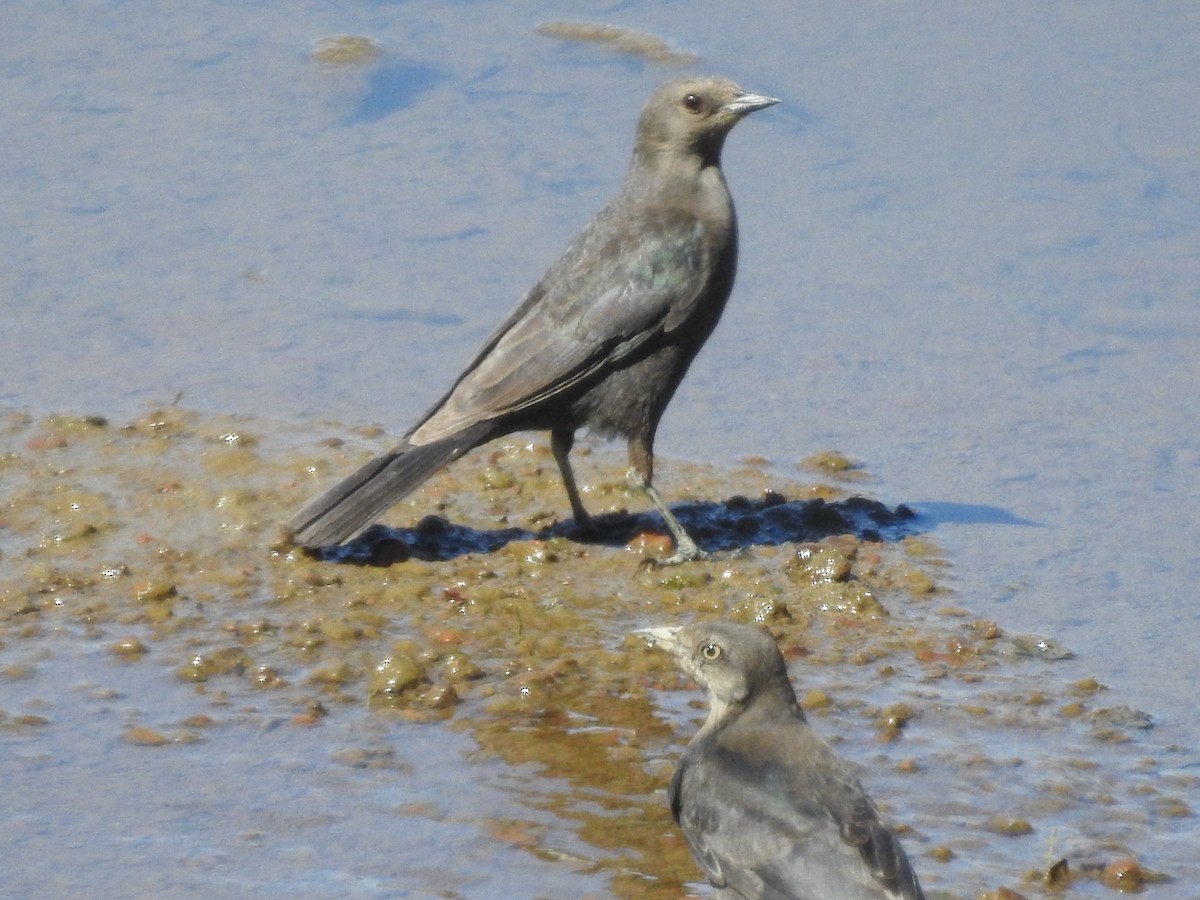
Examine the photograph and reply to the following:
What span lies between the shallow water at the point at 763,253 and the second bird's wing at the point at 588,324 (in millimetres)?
798

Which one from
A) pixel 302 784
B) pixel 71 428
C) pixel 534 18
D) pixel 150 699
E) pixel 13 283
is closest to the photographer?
pixel 302 784

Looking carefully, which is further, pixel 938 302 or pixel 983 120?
pixel 983 120

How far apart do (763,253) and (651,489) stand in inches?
103

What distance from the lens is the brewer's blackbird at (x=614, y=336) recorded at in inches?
278

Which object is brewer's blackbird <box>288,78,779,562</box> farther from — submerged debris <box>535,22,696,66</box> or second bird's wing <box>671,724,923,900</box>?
submerged debris <box>535,22,696,66</box>

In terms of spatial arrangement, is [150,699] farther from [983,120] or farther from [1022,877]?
[983,120]

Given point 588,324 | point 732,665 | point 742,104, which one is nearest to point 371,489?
point 588,324

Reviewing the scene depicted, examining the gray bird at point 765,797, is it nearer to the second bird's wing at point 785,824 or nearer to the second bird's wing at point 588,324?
the second bird's wing at point 785,824

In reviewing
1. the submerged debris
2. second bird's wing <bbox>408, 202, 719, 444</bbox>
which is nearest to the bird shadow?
second bird's wing <bbox>408, 202, 719, 444</bbox>

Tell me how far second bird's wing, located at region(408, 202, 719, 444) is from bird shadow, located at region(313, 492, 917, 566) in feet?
1.36

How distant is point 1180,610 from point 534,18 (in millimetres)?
6619

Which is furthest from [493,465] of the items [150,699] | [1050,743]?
[1050,743]

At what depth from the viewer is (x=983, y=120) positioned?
10797 mm

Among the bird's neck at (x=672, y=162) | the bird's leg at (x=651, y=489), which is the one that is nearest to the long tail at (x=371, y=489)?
the bird's leg at (x=651, y=489)
